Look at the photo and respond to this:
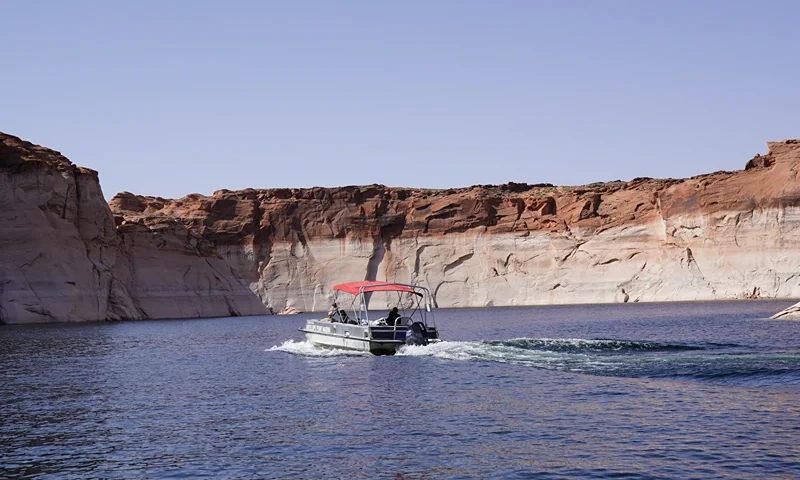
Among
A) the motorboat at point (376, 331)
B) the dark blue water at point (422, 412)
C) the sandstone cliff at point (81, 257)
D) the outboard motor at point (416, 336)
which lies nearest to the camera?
the dark blue water at point (422, 412)

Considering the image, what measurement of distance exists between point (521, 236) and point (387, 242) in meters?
17.3

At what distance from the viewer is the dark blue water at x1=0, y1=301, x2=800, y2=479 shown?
1612 centimetres

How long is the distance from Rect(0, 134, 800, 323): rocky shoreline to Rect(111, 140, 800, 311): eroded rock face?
16 centimetres

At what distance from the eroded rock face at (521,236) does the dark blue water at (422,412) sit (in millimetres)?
51753

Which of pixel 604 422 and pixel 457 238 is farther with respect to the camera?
pixel 457 238

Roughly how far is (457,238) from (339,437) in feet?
293

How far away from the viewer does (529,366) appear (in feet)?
98.9

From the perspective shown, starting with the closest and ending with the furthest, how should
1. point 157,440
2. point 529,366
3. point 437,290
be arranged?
point 157,440 < point 529,366 < point 437,290

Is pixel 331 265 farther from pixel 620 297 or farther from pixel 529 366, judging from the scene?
pixel 529 366

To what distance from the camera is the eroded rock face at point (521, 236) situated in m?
86.8

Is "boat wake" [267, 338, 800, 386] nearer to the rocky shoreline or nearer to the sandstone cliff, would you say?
the sandstone cliff

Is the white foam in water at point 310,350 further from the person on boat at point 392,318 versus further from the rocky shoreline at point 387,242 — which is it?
the rocky shoreline at point 387,242

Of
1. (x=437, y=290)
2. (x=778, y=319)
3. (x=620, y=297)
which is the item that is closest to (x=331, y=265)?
(x=437, y=290)

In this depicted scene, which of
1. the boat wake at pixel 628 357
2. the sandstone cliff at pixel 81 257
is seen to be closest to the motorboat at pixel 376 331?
the boat wake at pixel 628 357
